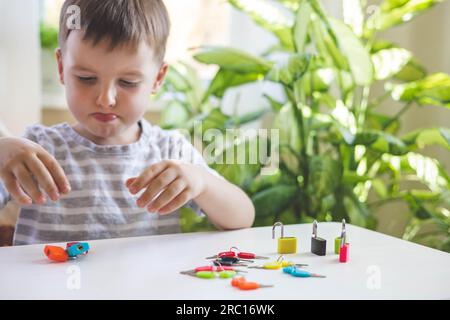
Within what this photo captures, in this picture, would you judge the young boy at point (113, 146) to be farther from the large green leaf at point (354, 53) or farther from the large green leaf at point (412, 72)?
the large green leaf at point (412, 72)

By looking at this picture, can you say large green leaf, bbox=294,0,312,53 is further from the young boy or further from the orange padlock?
the orange padlock

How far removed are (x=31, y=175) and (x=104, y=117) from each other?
27 centimetres

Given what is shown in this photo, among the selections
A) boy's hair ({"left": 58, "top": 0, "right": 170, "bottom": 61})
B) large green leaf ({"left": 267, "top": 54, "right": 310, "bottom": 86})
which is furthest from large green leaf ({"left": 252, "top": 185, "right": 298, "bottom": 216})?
boy's hair ({"left": 58, "top": 0, "right": 170, "bottom": 61})

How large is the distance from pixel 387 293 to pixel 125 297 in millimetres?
240

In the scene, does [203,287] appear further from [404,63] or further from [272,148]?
[404,63]

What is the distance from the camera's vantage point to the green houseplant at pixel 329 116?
1.36 meters

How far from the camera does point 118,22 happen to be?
3.15ft

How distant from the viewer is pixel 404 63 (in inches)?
60.6

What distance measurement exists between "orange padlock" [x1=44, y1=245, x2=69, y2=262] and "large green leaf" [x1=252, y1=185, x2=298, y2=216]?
719mm

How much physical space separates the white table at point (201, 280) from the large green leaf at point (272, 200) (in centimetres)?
51

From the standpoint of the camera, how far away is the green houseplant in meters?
1.36

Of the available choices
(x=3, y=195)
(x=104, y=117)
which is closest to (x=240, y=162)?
(x=104, y=117)

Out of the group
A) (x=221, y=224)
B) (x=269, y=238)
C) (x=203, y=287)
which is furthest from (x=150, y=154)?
(x=203, y=287)
